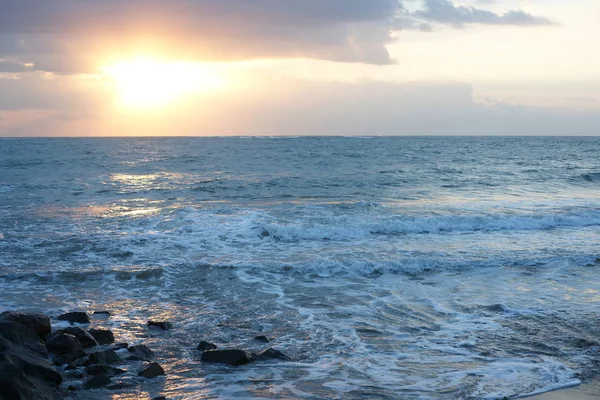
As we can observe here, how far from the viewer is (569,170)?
42.2m

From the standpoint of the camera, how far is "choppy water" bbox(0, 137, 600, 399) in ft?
24.2

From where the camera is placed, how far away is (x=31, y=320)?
7.67 meters

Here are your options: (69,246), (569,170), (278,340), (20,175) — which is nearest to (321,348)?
(278,340)

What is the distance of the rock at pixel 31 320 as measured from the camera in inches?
292

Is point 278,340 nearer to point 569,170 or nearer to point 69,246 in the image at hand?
point 69,246

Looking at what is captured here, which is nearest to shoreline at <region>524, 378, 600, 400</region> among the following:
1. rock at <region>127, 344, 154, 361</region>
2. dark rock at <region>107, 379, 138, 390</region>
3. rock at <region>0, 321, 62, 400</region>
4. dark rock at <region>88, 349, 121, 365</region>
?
dark rock at <region>107, 379, 138, 390</region>

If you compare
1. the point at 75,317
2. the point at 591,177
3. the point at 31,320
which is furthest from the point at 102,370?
the point at 591,177

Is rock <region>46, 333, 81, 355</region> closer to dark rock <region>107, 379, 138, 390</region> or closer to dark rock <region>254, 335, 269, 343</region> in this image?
dark rock <region>107, 379, 138, 390</region>

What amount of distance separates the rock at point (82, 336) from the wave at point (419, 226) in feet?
32.1

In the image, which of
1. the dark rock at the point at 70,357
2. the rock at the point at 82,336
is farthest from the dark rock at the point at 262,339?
the dark rock at the point at 70,357

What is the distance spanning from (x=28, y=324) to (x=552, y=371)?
7.12 metres

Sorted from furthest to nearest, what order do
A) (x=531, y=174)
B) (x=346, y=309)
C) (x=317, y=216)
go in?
(x=531, y=174)
(x=317, y=216)
(x=346, y=309)

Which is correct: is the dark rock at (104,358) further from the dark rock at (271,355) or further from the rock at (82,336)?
the dark rock at (271,355)

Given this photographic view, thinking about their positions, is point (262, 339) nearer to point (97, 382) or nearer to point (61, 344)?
point (97, 382)
